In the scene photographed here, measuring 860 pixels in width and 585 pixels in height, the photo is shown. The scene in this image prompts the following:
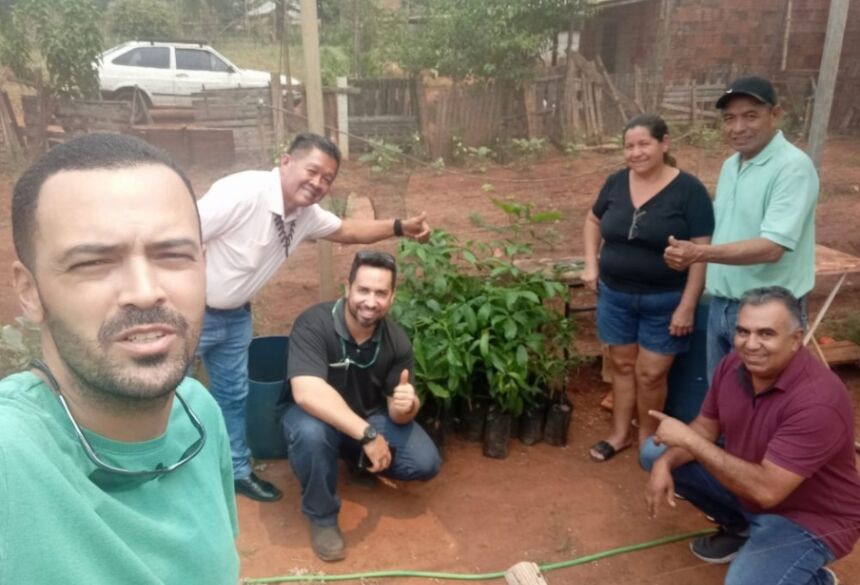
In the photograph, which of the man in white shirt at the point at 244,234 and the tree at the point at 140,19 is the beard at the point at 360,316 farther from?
the tree at the point at 140,19

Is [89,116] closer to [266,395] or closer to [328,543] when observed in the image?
[266,395]

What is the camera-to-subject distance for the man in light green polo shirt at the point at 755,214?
8.90ft

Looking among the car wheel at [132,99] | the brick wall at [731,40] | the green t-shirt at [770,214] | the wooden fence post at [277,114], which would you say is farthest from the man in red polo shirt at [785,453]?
the brick wall at [731,40]

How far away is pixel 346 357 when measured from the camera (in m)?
2.97

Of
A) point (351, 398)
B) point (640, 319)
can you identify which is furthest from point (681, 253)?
point (351, 398)

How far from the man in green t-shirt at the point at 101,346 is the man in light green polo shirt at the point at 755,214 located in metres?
2.23

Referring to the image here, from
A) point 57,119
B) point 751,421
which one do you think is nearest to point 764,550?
point 751,421

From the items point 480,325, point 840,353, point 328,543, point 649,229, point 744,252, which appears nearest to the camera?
point 744,252

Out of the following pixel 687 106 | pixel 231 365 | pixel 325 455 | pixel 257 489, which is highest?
pixel 687 106

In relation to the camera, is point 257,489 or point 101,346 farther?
point 257,489

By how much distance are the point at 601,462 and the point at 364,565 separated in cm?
142

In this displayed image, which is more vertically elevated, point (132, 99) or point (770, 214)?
point (132, 99)

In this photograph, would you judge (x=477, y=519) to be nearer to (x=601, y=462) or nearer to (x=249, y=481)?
(x=601, y=462)

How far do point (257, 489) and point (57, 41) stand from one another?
4.66 meters
